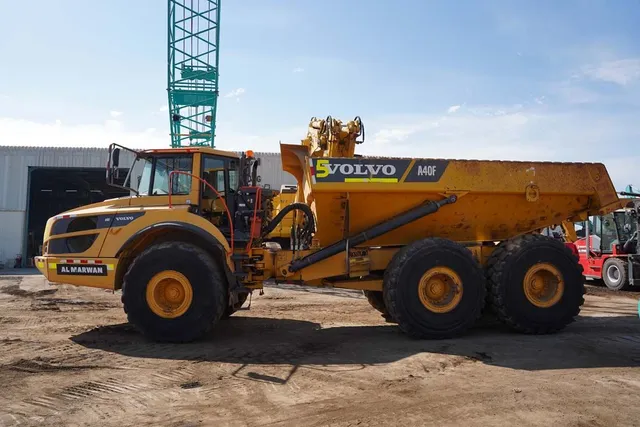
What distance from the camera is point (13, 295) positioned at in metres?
12.5

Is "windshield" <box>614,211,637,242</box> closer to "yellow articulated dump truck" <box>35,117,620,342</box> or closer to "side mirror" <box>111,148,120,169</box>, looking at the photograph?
"yellow articulated dump truck" <box>35,117,620,342</box>

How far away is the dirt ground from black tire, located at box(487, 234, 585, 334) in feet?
0.88

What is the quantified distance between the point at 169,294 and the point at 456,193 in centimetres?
443

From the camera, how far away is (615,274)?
50.0ft

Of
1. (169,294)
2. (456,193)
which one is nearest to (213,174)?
(169,294)

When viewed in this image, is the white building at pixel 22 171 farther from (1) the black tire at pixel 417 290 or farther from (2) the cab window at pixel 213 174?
(1) the black tire at pixel 417 290

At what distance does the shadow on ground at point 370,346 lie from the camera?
19.6 ft

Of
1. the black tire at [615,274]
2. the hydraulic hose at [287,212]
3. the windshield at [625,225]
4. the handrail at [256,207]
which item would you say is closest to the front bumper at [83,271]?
the handrail at [256,207]

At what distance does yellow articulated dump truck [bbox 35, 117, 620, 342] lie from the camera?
6824mm

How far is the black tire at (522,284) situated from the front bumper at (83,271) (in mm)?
5538

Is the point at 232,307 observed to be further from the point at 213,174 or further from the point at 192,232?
the point at 213,174

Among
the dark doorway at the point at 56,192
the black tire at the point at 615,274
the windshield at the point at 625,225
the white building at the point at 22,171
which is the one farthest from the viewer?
the dark doorway at the point at 56,192

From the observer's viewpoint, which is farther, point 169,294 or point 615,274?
point 615,274

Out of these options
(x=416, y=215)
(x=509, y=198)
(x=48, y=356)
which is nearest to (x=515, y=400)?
(x=416, y=215)
